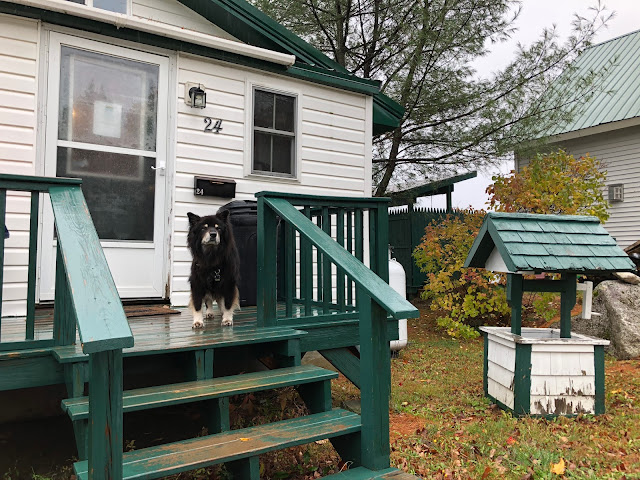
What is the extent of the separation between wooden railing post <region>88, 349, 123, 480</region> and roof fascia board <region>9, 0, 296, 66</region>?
3.79 m

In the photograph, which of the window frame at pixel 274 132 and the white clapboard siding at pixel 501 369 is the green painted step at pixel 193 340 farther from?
the window frame at pixel 274 132

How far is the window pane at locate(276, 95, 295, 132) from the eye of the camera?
577 centimetres

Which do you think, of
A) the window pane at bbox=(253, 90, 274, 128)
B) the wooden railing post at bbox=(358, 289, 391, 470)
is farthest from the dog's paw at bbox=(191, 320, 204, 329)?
the window pane at bbox=(253, 90, 274, 128)

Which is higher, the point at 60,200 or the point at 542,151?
the point at 542,151

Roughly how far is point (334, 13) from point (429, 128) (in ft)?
8.55

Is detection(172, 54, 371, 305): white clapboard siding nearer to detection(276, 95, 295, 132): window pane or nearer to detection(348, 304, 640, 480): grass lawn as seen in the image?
detection(276, 95, 295, 132): window pane

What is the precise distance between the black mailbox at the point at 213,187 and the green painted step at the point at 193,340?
6.76ft

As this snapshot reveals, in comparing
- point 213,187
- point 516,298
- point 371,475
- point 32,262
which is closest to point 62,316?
point 32,262

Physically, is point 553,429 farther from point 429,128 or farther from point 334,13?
point 334,13

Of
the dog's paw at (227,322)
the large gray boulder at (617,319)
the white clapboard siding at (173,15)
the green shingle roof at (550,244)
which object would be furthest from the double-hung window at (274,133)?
the large gray boulder at (617,319)

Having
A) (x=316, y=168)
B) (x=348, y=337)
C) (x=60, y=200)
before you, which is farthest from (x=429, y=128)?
(x=60, y=200)

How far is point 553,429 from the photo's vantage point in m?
3.42

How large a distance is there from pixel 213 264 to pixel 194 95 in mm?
2328

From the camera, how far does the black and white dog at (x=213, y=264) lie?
3486mm
